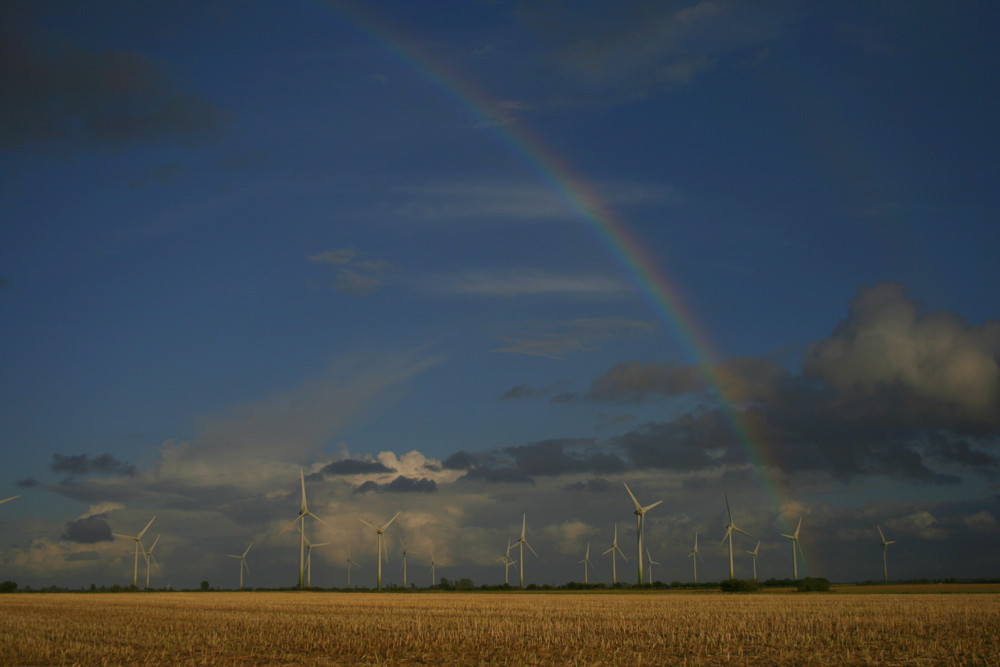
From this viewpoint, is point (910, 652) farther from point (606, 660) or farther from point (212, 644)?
point (212, 644)

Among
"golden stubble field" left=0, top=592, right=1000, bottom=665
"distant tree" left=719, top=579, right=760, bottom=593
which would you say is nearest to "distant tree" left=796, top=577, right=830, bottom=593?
"distant tree" left=719, top=579, right=760, bottom=593

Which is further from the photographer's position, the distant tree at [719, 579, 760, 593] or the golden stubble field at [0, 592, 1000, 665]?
the distant tree at [719, 579, 760, 593]

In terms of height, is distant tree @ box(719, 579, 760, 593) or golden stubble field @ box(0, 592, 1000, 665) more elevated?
golden stubble field @ box(0, 592, 1000, 665)

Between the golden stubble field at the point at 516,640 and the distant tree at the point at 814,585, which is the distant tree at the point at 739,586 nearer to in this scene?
the distant tree at the point at 814,585

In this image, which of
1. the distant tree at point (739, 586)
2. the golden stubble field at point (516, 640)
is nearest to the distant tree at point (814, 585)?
the distant tree at point (739, 586)

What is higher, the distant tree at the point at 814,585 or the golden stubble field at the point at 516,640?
the golden stubble field at the point at 516,640

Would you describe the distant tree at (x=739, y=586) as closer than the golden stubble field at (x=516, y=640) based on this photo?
No

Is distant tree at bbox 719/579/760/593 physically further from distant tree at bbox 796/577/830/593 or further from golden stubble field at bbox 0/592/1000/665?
golden stubble field at bbox 0/592/1000/665

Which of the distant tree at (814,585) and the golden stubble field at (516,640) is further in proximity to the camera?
the distant tree at (814,585)

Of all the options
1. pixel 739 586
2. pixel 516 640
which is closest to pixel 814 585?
pixel 739 586

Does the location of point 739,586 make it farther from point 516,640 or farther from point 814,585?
point 516,640

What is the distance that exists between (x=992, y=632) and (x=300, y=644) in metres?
29.2

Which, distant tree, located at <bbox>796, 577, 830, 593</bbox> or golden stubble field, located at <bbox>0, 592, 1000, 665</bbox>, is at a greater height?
golden stubble field, located at <bbox>0, 592, 1000, 665</bbox>

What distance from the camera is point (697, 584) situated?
578ft
